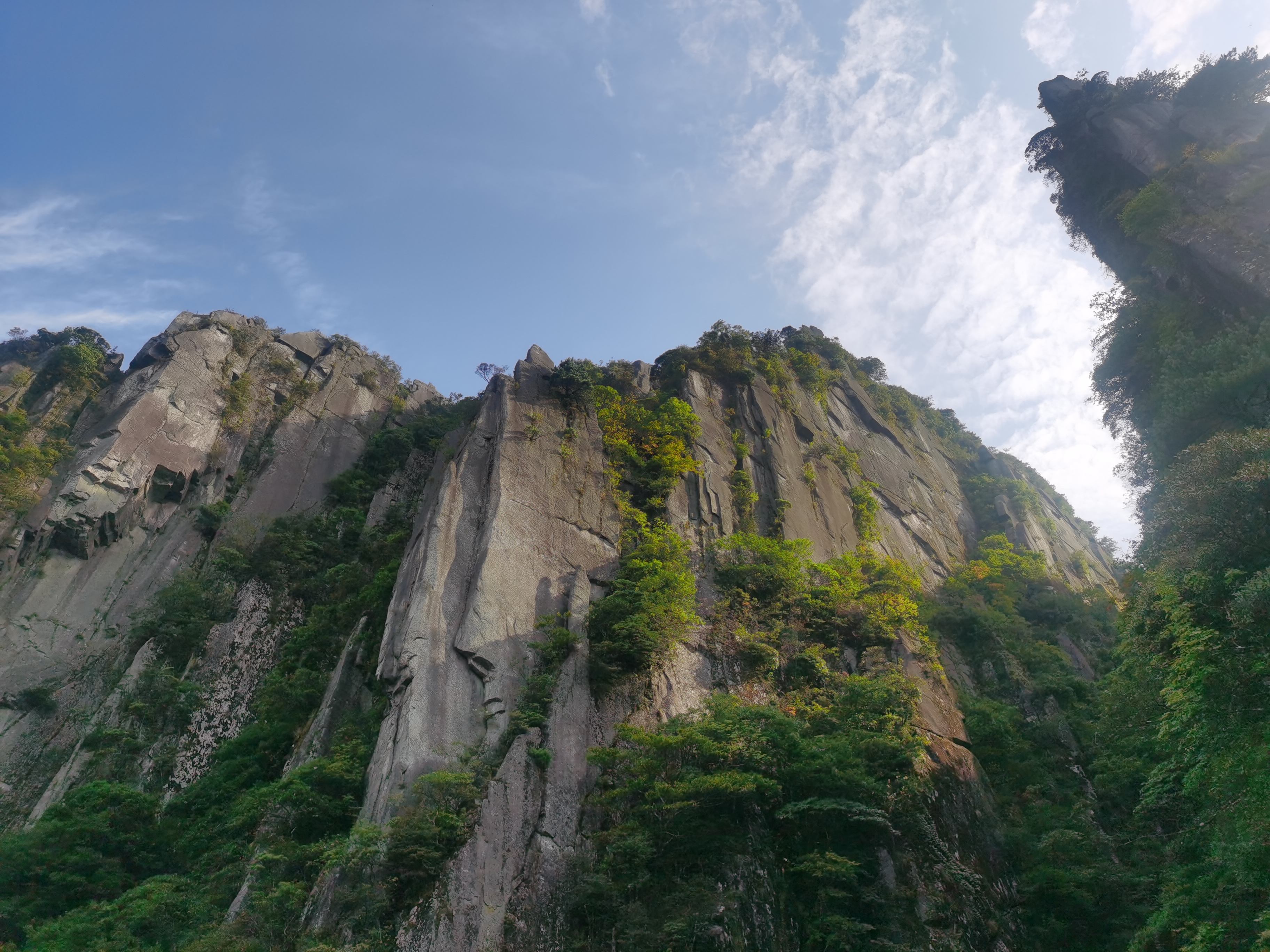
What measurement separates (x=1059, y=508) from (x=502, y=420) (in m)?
39.4

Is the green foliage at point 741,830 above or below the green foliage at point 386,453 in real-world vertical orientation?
below

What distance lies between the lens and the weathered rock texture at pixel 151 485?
22484 mm

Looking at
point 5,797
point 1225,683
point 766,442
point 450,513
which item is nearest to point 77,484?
point 5,797

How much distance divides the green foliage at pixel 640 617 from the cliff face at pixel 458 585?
1.26 ft

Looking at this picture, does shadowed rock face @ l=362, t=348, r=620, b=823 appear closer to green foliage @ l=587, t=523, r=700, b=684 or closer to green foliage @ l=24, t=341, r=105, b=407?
green foliage @ l=587, t=523, r=700, b=684

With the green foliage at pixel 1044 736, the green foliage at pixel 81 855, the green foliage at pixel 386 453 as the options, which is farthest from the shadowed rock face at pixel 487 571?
the green foliage at pixel 1044 736

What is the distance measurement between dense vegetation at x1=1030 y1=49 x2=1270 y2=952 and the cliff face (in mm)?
3390

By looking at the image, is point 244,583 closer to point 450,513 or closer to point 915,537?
point 450,513

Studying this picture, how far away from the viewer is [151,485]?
2884 centimetres

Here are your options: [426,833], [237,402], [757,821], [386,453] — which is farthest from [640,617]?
[237,402]

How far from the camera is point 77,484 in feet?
87.0

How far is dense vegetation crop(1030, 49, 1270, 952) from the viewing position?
1168cm

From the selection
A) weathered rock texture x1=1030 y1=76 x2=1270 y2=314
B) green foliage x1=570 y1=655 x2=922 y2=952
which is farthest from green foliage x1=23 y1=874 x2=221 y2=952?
weathered rock texture x1=1030 y1=76 x2=1270 y2=314

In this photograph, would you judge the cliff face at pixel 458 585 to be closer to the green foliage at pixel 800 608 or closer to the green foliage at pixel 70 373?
the green foliage at pixel 800 608
